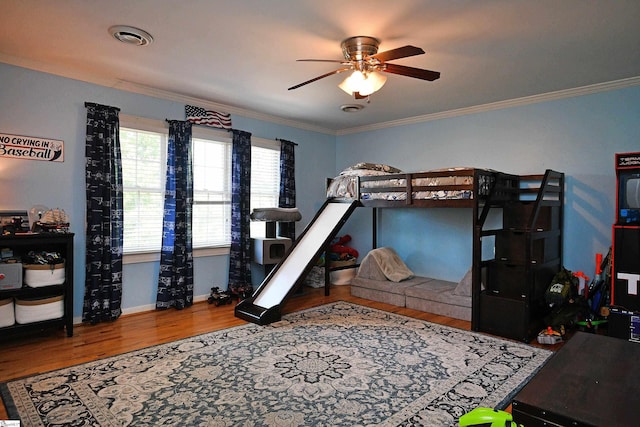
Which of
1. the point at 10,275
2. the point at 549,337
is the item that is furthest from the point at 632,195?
the point at 10,275

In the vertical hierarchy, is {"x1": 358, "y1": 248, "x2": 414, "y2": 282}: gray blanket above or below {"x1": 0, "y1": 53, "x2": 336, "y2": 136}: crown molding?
below

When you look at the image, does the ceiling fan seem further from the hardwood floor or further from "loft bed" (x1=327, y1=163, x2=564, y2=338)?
the hardwood floor

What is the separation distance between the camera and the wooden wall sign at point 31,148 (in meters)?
3.50

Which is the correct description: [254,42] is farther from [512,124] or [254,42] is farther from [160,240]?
[512,124]

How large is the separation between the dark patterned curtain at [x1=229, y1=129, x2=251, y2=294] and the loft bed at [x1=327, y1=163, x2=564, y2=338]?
1.17m

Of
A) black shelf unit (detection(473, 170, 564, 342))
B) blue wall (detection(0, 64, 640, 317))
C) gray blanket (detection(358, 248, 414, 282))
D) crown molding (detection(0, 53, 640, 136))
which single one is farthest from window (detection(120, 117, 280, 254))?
black shelf unit (detection(473, 170, 564, 342))

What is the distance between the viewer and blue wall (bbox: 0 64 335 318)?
353cm

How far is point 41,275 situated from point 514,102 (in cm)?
533

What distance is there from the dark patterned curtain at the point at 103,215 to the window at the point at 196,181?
17 centimetres

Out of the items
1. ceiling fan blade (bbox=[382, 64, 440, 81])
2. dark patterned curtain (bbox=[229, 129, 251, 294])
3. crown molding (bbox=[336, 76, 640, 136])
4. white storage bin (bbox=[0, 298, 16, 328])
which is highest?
crown molding (bbox=[336, 76, 640, 136])

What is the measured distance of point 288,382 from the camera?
2.69 m

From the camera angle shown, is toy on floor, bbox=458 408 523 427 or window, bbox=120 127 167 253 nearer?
toy on floor, bbox=458 408 523 427

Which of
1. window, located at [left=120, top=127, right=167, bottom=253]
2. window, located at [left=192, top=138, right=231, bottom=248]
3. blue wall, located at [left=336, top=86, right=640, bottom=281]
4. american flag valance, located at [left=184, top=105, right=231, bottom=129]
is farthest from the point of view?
window, located at [left=192, top=138, right=231, bottom=248]

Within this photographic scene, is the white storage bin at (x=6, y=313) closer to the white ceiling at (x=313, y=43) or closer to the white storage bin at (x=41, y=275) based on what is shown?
the white storage bin at (x=41, y=275)
